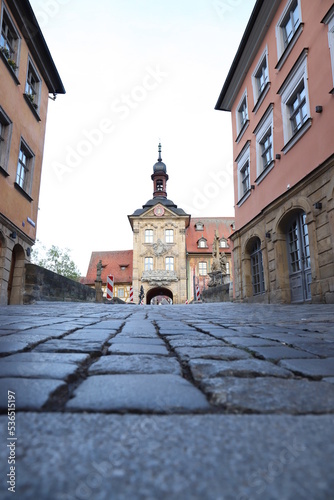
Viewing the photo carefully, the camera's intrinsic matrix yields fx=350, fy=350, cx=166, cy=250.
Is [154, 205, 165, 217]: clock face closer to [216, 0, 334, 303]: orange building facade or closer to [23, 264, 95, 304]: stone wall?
[216, 0, 334, 303]: orange building facade

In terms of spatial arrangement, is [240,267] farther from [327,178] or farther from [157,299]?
[157,299]

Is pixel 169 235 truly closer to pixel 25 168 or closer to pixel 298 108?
pixel 25 168

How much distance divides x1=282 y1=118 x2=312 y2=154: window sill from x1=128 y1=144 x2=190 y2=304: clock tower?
27458mm

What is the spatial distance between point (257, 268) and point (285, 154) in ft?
15.0

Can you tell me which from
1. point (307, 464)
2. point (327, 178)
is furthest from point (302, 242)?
point (307, 464)

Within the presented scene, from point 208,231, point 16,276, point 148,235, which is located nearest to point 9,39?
point 16,276

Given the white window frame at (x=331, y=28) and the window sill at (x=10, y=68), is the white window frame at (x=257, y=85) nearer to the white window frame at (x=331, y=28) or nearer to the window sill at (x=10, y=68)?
the white window frame at (x=331, y=28)

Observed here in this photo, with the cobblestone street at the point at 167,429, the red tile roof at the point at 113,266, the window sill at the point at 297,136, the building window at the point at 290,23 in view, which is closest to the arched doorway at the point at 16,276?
the window sill at the point at 297,136

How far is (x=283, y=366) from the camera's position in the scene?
1.69 meters

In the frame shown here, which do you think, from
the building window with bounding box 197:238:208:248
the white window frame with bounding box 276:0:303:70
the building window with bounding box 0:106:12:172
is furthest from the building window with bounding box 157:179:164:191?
the building window with bounding box 0:106:12:172

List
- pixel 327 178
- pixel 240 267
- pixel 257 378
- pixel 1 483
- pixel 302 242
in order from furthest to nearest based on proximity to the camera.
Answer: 1. pixel 240 267
2. pixel 302 242
3. pixel 327 178
4. pixel 257 378
5. pixel 1 483

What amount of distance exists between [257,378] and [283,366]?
13.9 inches

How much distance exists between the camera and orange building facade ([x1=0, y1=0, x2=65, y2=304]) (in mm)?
9781

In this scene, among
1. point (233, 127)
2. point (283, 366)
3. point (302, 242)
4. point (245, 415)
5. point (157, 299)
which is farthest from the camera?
point (157, 299)
